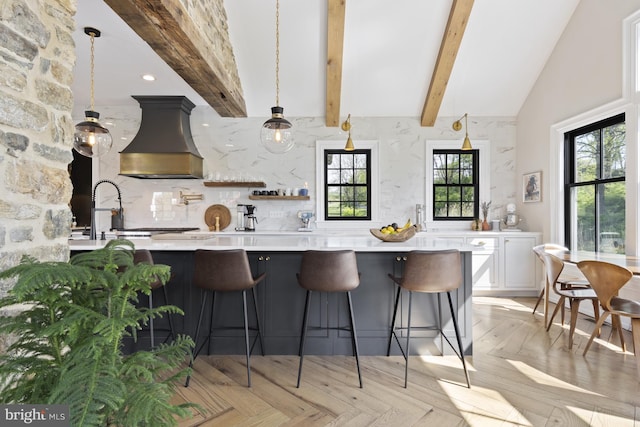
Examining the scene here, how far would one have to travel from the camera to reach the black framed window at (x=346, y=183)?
535 centimetres

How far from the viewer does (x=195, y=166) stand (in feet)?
15.9

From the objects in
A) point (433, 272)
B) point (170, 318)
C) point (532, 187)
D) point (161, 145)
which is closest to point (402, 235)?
point (433, 272)

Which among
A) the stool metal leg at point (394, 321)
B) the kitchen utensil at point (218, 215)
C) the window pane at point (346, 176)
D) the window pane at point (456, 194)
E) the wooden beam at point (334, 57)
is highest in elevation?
the wooden beam at point (334, 57)

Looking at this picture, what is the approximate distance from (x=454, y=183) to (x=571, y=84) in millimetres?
1953

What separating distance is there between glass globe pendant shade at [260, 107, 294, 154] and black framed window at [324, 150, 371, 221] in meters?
A: 2.55

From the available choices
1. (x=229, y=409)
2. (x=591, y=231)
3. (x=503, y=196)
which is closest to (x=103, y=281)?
(x=229, y=409)

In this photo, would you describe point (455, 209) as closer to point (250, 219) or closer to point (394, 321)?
point (394, 321)

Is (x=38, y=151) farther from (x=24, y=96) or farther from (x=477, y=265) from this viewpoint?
(x=477, y=265)

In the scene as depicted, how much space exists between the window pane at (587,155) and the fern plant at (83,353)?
189 inches

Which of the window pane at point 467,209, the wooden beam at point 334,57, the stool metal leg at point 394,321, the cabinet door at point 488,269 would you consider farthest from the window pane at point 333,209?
the stool metal leg at point 394,321

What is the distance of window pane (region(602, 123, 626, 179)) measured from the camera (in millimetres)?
3428

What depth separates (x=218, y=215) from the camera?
523 centimetres

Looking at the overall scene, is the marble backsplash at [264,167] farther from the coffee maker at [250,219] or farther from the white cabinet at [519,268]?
the white cabinet at [519,268]

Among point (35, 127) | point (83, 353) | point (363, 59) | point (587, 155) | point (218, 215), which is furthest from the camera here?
point (218, 215)
